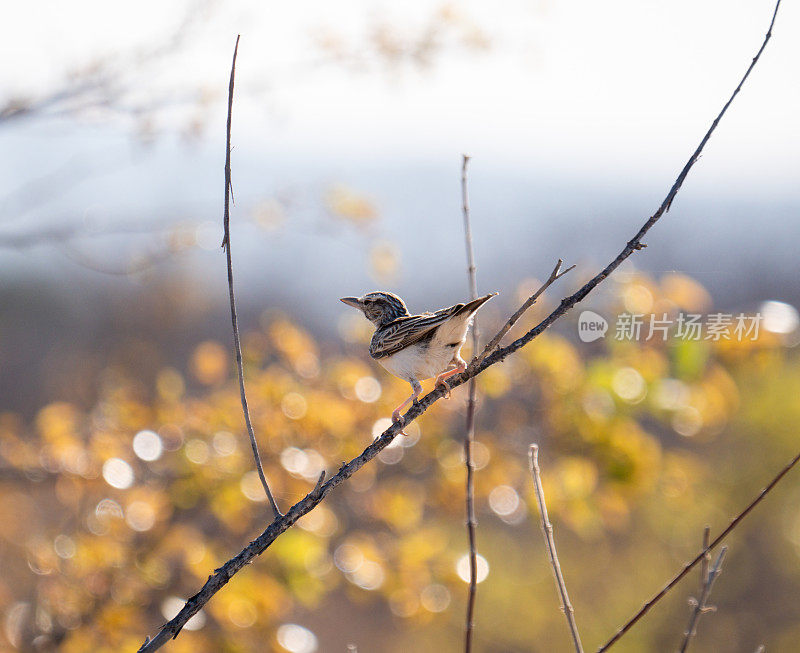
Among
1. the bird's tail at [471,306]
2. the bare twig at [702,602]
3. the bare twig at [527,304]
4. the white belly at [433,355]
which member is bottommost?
the bare twig at [702,602]

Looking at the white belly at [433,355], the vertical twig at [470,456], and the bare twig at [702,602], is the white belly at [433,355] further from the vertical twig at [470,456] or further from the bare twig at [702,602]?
the bare twig at [702,602]

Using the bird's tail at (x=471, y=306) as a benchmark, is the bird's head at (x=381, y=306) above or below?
below

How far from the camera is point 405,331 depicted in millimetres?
1598

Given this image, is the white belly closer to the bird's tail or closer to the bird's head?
the bird's tail

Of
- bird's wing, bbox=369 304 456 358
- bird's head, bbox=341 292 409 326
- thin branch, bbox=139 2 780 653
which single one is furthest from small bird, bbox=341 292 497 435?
thin branch, bbox=139 2 780 653

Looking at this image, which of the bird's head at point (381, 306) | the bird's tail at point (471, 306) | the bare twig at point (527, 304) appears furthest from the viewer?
the bird's head at point (381, 306)

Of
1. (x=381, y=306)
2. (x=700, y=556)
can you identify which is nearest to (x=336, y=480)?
(x=700, y=556)

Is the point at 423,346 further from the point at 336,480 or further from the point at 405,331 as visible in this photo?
the point at 336,480

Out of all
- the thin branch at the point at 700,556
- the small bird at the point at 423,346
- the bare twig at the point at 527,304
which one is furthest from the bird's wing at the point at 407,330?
the thin branch at the point at 700,556

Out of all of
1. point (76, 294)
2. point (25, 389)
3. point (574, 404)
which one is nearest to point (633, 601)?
point (574, 404)

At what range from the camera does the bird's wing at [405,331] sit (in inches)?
59.3

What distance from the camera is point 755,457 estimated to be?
7.61 meters

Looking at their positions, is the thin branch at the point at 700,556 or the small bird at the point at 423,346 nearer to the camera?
the thin branch at the point at 700,556

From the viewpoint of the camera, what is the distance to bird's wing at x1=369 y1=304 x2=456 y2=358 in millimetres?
1507
